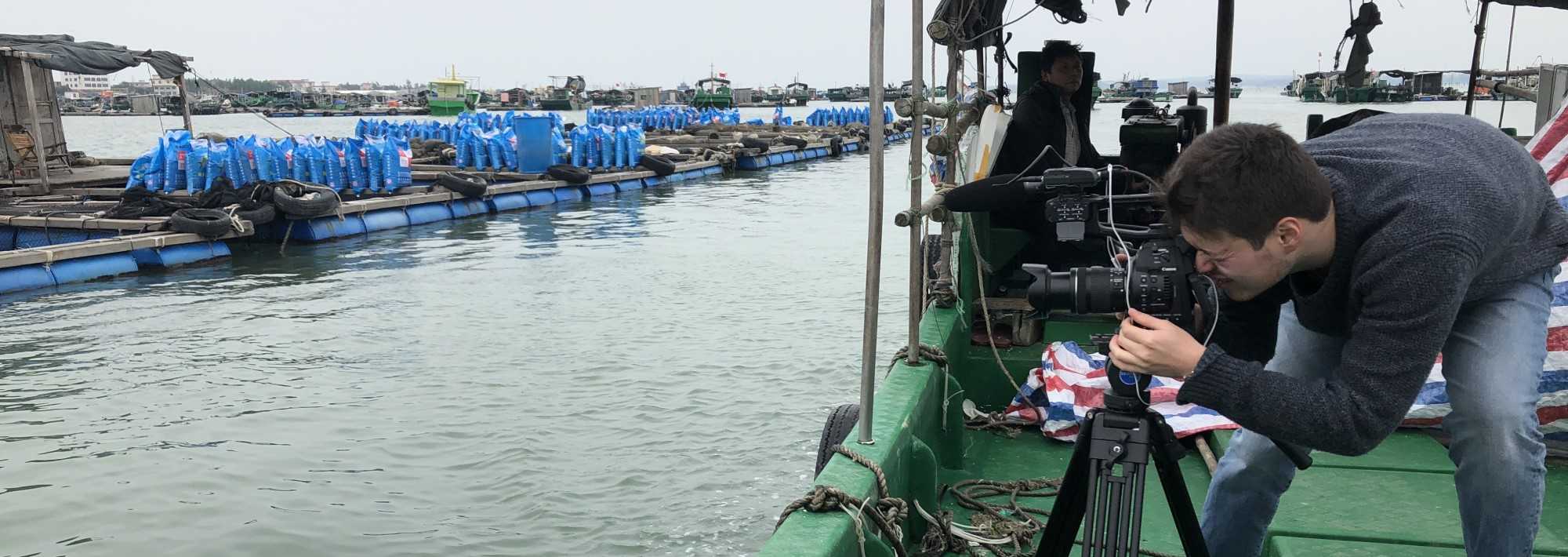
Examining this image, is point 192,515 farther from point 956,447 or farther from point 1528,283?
point 1528,283

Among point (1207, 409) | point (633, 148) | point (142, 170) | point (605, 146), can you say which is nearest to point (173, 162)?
point (142, 170)

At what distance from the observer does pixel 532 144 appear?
957 inches

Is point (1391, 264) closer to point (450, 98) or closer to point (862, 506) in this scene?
point (862, 506)

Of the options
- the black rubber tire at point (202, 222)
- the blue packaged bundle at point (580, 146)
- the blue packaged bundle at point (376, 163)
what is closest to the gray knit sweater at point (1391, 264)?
the black rubber tire at point (202, 222)

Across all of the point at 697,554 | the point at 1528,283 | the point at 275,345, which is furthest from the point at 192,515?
the point at 1528,283

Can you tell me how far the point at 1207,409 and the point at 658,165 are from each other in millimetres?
24166

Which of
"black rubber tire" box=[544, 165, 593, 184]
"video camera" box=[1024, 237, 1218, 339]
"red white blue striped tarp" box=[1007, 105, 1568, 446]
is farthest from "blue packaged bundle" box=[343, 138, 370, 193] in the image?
"video camera" box=[1024, 237, 1218, 339]

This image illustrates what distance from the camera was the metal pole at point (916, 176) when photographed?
11.3 feet

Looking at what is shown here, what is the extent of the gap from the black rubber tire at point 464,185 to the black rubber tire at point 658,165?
6.02 meters

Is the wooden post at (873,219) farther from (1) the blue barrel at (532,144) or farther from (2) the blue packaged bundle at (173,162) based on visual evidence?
(1) the blue barrel at (532,144)

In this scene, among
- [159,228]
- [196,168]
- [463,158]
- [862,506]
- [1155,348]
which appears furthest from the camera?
[463,158]

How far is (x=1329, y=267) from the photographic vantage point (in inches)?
74.6

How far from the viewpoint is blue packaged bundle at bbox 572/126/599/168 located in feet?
85.6

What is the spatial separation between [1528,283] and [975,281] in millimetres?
3132
